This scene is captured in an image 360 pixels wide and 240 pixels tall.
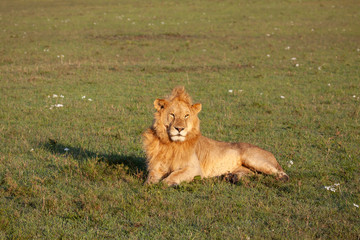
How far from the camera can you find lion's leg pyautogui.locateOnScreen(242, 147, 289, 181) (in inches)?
272

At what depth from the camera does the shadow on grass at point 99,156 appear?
740cm

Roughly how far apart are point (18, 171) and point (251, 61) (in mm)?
14633

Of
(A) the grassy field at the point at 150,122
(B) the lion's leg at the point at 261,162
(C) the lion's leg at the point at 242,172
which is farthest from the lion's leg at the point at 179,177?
(B) the lion's leg at the point at 261,162

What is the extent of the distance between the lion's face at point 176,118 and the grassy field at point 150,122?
763 mm

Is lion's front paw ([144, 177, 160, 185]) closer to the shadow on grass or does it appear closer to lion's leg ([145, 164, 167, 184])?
lion's leg ([145, 164, 167, 184])

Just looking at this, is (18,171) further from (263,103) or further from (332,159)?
(263,103)

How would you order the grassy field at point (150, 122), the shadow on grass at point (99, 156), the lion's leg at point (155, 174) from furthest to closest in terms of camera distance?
the shadow on grass at point (99, 156)
the lion's leg at point (155, 174)
the grassy field at point (150, 122)

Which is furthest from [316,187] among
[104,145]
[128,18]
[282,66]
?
[128,18]

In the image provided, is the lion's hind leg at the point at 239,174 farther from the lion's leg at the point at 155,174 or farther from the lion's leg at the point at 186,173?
the lion's leg at the point at 155,174

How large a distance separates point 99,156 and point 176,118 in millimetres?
2333

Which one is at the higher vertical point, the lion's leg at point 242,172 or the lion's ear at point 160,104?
the lion's ear at point 160,104

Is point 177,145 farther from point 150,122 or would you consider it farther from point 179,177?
point 150,122

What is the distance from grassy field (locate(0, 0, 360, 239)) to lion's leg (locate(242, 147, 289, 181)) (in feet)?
0.56

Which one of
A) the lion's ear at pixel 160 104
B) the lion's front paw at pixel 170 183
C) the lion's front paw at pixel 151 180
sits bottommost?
the lion's front paw at pixel 151 180
